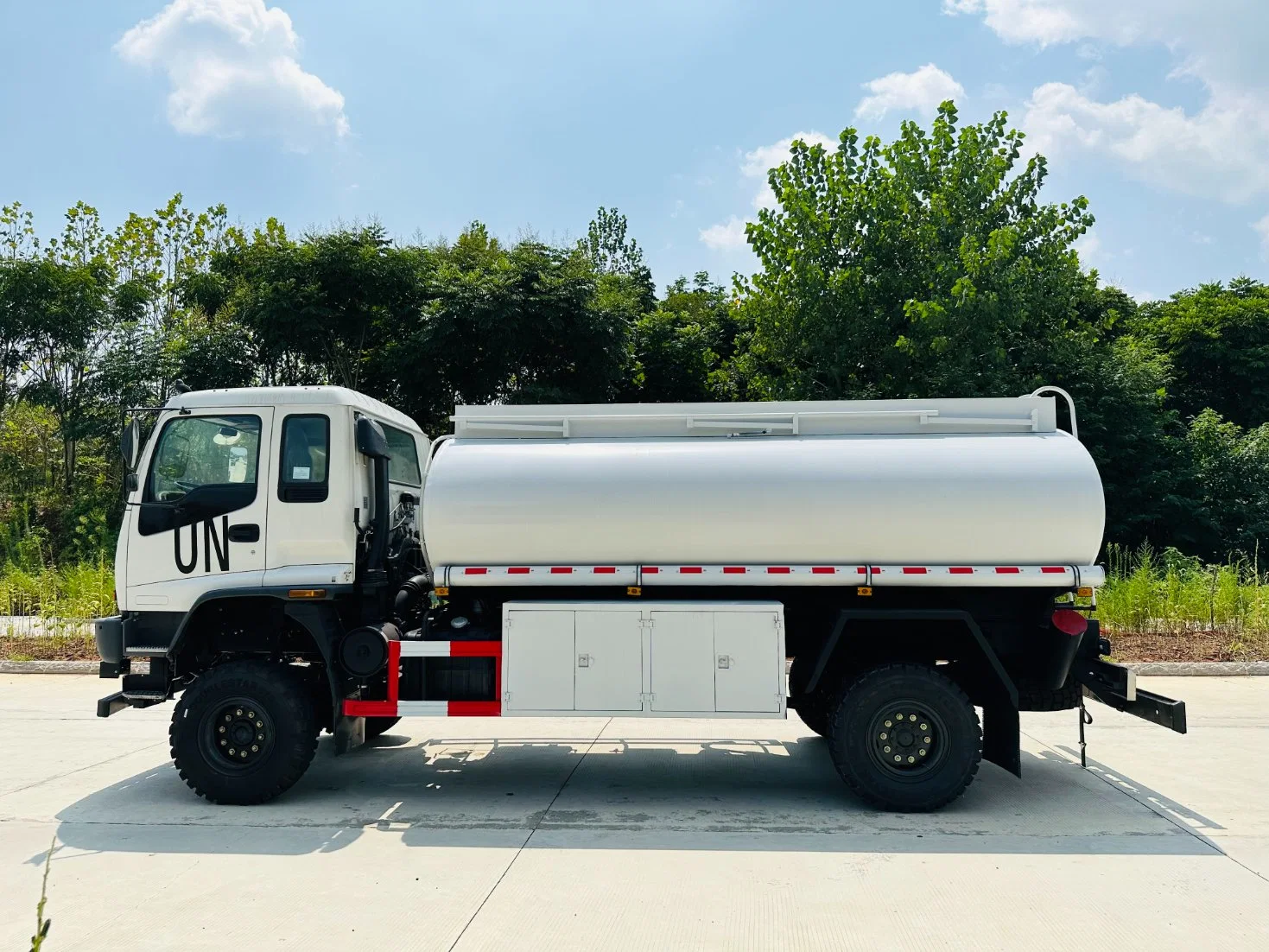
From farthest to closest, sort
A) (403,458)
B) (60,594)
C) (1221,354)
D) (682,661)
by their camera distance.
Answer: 1. (1221,354)
2. (60,594)
3. (403,458)
4. (682,661)

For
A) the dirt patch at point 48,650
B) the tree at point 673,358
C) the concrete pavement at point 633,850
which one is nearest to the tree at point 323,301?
the tree at point 673,358

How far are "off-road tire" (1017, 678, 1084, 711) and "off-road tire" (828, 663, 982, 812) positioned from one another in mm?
597

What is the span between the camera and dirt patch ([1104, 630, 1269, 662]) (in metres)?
12.2

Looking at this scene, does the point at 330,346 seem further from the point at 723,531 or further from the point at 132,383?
the point at 723,531

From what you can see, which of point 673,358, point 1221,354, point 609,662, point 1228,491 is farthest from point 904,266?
point 1221,354

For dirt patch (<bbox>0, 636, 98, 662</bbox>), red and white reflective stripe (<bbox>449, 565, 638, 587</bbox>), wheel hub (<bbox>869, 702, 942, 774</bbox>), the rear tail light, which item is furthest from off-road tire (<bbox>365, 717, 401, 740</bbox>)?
dirt patch (<bbox>0, 636, 98, 662</bbox>)

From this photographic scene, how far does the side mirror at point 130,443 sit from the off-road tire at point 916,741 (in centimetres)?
518

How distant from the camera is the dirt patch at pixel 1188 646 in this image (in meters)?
12.2

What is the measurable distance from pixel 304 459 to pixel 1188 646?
11.5m

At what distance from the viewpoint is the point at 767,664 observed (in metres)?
6.67

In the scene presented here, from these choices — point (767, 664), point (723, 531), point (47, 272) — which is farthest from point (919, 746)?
point (47, 272)

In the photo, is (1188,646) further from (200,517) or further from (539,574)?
(200,517)

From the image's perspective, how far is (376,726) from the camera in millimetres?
8508

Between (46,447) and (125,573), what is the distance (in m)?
22.3
